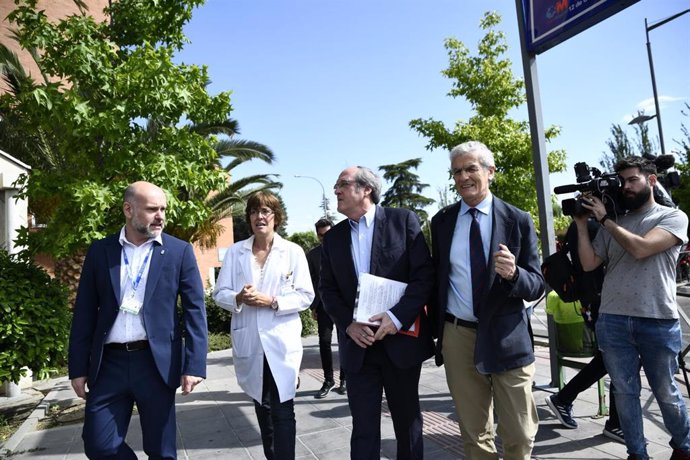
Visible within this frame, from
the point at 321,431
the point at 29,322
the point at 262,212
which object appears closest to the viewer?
the point at 262,212

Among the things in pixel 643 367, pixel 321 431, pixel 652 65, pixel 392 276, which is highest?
pixel 652 65

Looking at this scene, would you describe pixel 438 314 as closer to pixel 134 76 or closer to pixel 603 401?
pixel 603 401

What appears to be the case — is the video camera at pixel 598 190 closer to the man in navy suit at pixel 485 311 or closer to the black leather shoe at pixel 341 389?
the man in navy suit at pixel 485 311

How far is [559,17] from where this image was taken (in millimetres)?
4551

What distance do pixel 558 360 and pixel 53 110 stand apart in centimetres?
582

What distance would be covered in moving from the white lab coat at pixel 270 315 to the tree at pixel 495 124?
681cm

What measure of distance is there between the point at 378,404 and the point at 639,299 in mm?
1690

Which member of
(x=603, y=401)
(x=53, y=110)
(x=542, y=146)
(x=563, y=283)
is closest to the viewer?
(x=563, y=283)

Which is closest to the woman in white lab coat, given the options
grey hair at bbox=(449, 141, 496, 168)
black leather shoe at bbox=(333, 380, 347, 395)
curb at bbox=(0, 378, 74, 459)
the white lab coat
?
the white lab coat

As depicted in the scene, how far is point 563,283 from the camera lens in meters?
3.29

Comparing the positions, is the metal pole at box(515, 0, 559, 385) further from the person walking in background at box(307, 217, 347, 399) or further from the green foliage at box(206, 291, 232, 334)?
the green foliage at box(206, 291, 232, 334)

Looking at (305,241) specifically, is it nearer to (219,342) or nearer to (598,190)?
(219,342)

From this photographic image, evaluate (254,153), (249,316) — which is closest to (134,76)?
(249,316)

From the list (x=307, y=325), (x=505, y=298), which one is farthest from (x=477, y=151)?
(x=307, y=325)
